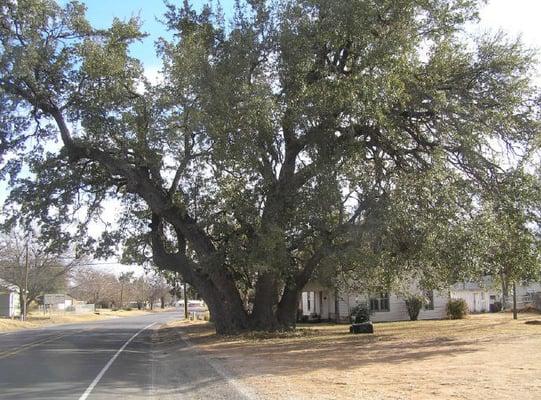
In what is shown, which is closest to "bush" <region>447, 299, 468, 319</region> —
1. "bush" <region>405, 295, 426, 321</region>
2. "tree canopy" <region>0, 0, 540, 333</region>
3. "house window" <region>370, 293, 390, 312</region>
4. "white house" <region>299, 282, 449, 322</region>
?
"white house" <region>299, 282, 449, 322</region>

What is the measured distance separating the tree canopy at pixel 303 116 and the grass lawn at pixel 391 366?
2.98 metres

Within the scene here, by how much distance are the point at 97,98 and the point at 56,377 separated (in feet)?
45.3

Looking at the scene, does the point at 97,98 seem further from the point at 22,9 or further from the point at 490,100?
the point at 490,100

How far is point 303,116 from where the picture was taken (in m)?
19.0

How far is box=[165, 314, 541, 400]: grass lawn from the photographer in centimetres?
1037

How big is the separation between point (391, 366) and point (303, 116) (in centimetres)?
838

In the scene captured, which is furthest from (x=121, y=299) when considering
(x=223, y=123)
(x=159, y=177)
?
(x=223, y=123)

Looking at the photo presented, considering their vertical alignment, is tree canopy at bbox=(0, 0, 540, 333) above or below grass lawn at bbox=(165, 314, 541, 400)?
above

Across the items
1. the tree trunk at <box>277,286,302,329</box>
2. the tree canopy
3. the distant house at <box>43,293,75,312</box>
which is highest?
the tree canopy

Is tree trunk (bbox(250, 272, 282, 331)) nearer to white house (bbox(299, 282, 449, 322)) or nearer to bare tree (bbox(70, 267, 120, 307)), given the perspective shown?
Answer: white house (bbox(299, 282, 449, 322))

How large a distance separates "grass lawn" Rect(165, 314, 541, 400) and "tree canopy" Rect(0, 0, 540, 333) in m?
2.98

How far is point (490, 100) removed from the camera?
1939 centimetres

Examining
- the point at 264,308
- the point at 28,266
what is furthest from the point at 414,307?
the point at 28,266

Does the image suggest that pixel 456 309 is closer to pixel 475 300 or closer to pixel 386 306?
pixel 386 306
